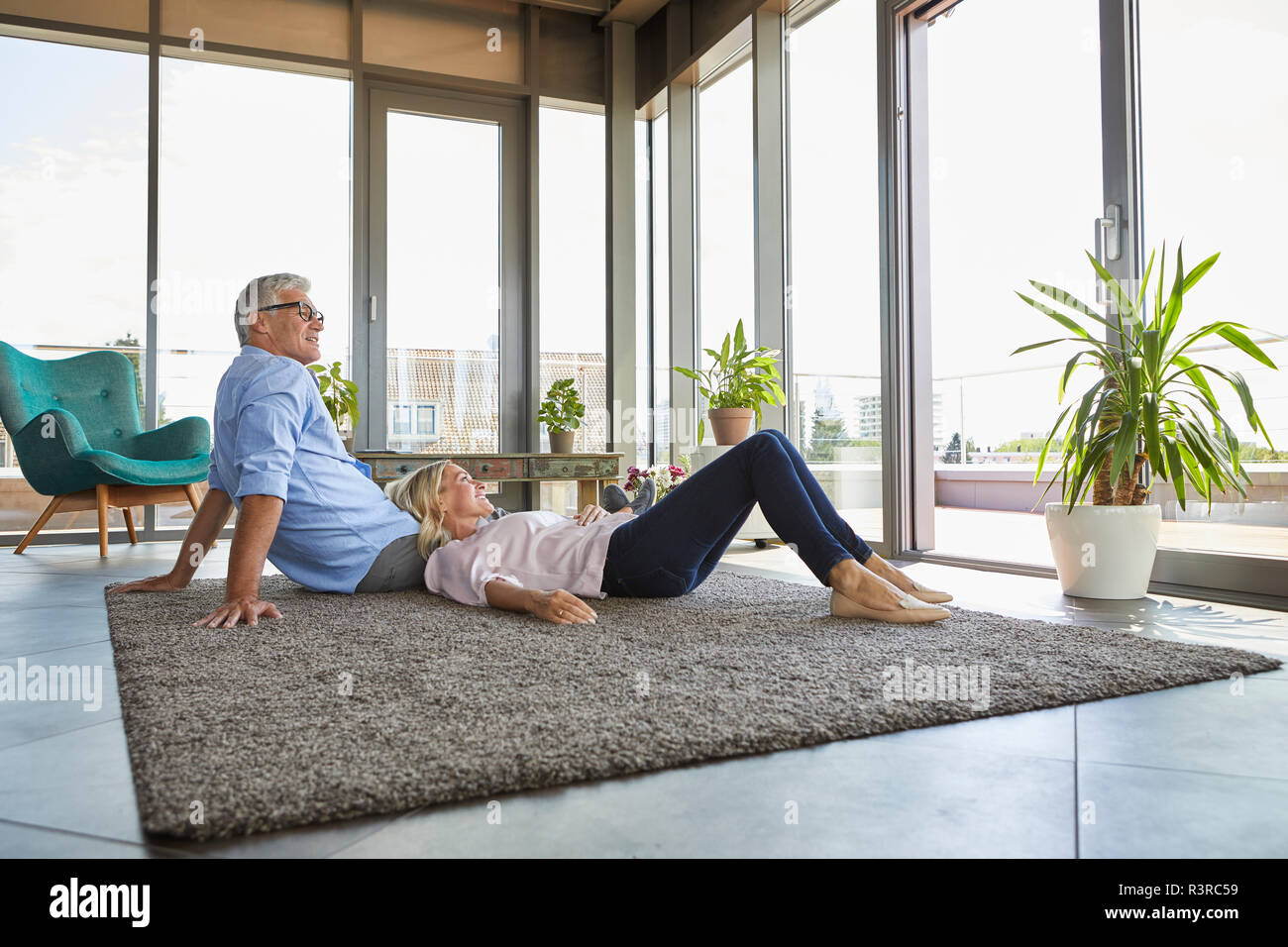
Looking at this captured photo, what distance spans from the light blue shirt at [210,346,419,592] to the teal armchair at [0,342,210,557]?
5.43 feet

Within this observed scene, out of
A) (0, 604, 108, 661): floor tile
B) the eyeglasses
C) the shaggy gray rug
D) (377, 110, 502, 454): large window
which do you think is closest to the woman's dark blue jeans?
the shaggy gray rug

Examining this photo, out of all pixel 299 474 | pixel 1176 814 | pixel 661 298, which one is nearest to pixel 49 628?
pixel 299 474

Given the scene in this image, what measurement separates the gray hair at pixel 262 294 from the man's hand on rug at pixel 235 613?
0.69 meters

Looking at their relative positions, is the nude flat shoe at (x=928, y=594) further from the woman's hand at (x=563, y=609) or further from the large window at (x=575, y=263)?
the large window at (x=575, y=263)

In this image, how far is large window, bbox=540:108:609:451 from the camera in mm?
5742

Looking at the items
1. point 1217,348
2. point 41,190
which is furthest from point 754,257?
point 41,190

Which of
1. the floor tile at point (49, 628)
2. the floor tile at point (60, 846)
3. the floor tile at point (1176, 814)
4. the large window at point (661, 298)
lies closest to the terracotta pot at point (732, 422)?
the large window at point (661, 298)

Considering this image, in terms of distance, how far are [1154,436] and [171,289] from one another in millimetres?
4678

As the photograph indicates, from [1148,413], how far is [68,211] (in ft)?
16.5

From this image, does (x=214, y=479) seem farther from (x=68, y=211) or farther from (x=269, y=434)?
(x=68, y=211)

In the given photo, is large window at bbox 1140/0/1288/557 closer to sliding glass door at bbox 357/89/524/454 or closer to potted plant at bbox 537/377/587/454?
potted plant at bbox 537/377/587/454

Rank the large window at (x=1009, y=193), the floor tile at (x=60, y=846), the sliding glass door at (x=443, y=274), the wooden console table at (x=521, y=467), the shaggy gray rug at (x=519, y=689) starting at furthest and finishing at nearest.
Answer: the sliding glass door at (x=443, y=274) → the wooden console table at (x=521, y=467) → the large window at (x=1009, y=193) → the shaggy gray rug at (x=519, y=689) → the floor tile at (x=60, y=846)

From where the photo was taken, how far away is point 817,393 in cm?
450

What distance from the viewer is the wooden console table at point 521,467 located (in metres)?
4.57
